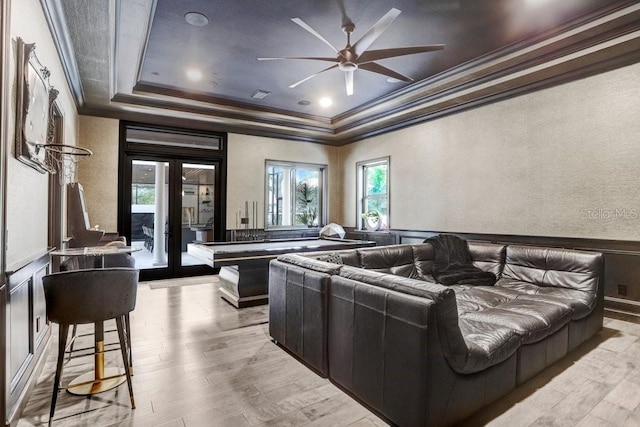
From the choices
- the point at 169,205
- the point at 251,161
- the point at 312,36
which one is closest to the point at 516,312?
the point at 312,36

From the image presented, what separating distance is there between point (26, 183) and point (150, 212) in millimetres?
3999

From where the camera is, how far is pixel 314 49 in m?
4.22

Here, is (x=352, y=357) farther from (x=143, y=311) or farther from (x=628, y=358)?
(x=143, y=311)

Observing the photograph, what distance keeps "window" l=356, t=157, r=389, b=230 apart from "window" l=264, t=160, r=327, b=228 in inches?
39.2

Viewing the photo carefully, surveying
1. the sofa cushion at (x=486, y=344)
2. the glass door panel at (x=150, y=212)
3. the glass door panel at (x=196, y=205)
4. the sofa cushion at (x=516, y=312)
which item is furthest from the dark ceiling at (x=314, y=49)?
the sofa cushion at (x=486, y=344)

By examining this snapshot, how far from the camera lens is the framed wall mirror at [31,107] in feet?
7.18

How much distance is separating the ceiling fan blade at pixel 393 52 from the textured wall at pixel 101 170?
460cm

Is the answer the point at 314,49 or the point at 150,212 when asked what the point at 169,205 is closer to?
the point at 150,212

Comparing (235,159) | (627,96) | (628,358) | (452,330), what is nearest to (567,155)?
(627,96)

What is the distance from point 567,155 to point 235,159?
5615 millimetres

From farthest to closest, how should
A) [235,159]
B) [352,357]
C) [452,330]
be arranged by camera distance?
[235,159] < [352,357] < [452,330]

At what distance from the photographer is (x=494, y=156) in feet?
16.8

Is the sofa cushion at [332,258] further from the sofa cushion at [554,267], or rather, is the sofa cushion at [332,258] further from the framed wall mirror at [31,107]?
the framed wall mirror at [31,107]

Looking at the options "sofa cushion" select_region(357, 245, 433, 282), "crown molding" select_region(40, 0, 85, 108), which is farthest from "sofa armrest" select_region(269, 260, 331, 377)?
"crown molding" select_region(40, 0, 85, 108)
